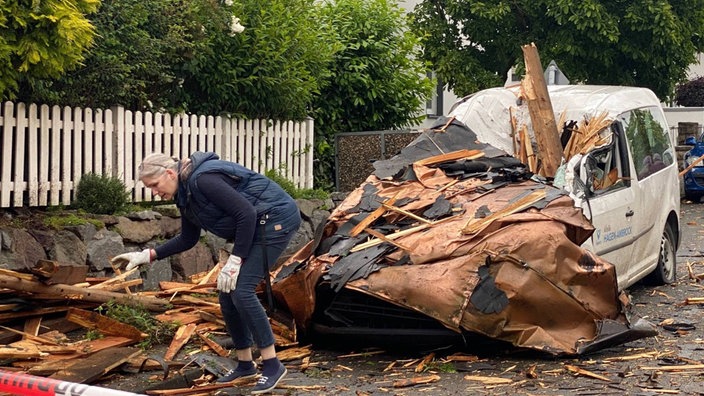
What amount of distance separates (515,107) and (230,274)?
16.0 feet

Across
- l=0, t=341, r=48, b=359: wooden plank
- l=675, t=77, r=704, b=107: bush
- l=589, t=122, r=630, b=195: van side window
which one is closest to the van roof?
l=589, t=122, r=630, b=195: van side window

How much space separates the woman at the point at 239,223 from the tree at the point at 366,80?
727cm

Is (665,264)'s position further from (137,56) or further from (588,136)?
(137,56)

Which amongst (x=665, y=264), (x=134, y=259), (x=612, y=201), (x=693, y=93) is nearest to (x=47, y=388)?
(x=134, y=259)

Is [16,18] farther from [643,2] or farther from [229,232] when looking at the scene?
[643,2]

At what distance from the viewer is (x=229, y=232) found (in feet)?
23.5

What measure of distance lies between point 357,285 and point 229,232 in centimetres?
102

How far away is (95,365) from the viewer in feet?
23.4

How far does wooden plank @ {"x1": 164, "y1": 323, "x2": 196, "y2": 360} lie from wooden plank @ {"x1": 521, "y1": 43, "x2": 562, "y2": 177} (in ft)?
12.2

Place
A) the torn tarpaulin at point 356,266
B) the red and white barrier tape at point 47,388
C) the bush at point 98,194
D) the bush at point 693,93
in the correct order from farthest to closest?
the bush at point 693,93 < the bush at point 98,194 < the torn tarpaulin at point 356,266 < the red and white barrier tape at point 47,388

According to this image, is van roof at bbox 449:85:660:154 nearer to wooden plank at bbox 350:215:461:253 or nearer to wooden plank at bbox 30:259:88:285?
wooden plank at bbox 350:215:461:253

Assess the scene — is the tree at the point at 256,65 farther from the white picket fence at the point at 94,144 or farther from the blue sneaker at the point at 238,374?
the blue sneaker at the point at 238,374

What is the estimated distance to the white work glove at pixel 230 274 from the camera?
692cm

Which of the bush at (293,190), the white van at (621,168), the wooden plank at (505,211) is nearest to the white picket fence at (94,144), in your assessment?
the bush at (293,190)
